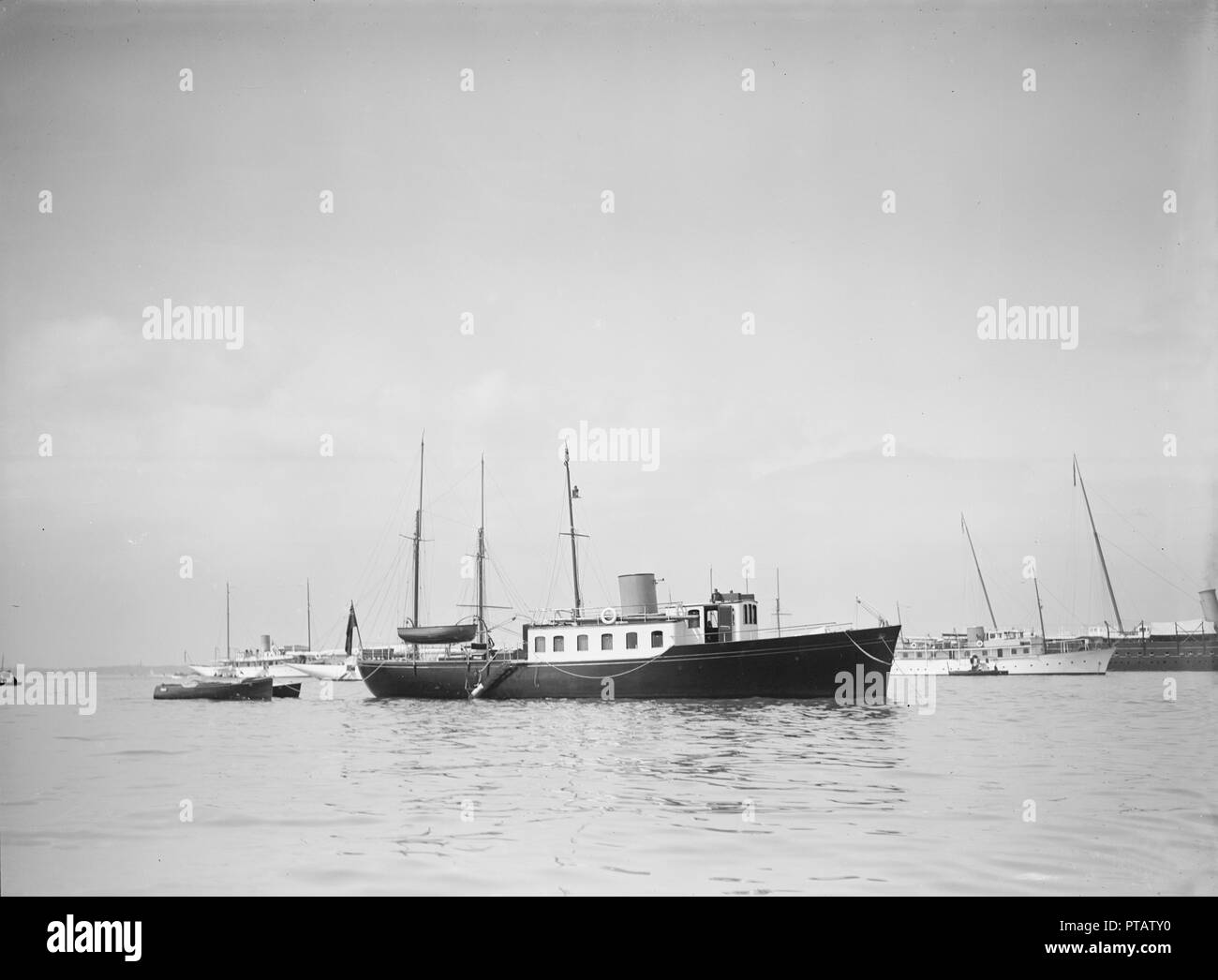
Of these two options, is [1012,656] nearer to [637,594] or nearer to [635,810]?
[637,594]

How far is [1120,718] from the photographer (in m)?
27.3

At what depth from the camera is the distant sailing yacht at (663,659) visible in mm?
32750

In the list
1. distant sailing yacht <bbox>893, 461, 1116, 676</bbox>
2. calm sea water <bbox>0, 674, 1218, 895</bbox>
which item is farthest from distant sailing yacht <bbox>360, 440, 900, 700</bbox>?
distant sailing yacht <bbox>893, 461, 1116, 676</bbox>

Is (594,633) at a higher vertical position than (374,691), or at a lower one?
higher

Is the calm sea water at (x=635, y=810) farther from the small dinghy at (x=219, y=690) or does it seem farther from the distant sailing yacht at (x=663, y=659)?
the small dinghy at (x=219, y=690)

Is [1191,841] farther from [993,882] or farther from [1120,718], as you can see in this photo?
[1120,718]

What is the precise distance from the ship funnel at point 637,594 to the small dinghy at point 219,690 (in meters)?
23.1

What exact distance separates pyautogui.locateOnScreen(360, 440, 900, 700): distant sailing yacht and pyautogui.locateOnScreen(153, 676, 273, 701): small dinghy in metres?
13.6

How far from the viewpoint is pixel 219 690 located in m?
50.0

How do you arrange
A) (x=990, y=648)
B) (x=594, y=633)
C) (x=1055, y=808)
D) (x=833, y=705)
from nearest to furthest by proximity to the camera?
(x=1055, y=808)
(x=833, y=705)
(x=594, y=633)
(x=990, y=648)

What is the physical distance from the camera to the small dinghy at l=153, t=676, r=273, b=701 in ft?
161

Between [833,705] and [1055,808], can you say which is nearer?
[1055,808]
